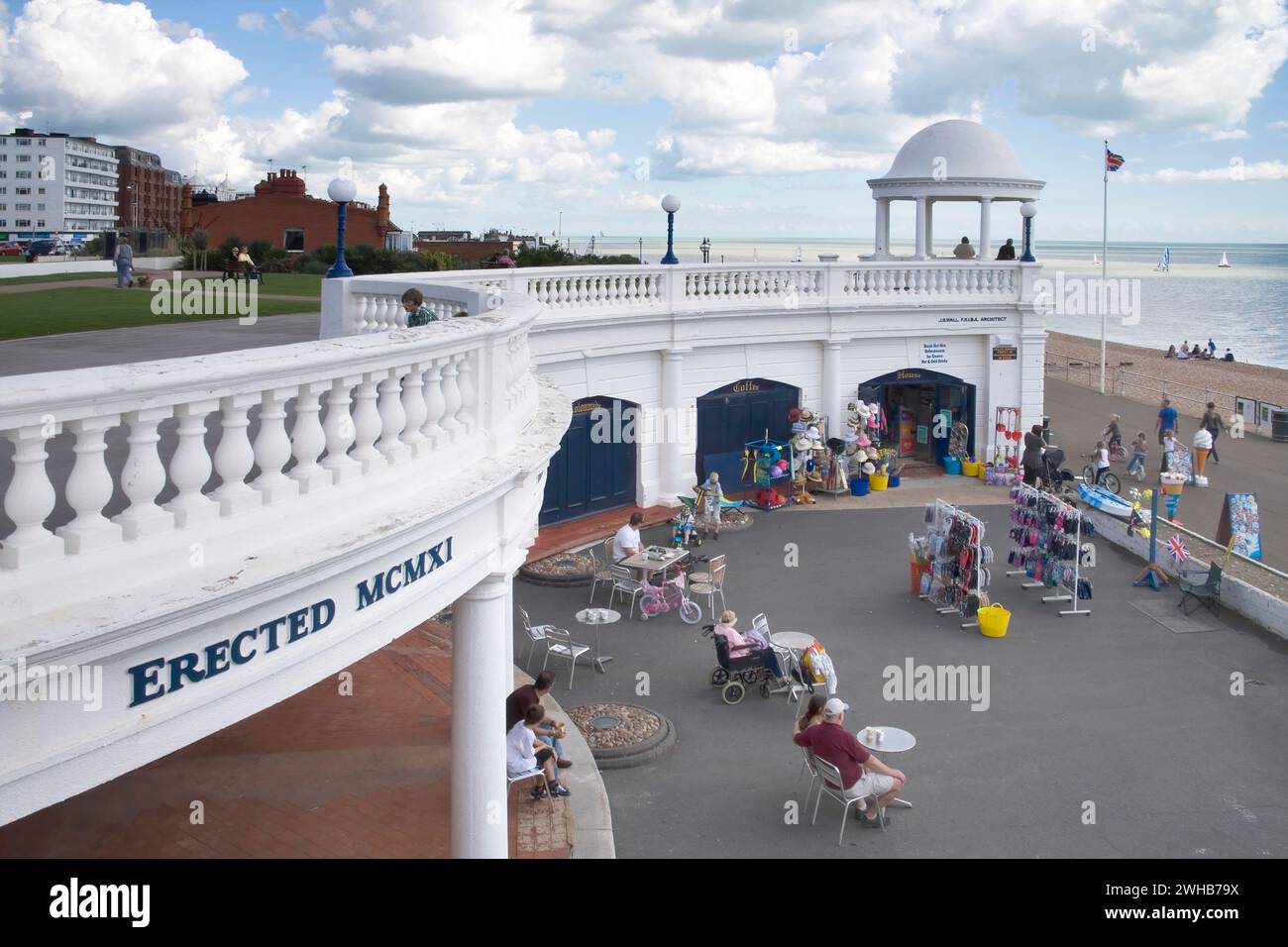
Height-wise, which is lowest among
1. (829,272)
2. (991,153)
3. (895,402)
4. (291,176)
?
(895,402)

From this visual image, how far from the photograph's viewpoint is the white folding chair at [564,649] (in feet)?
47.2

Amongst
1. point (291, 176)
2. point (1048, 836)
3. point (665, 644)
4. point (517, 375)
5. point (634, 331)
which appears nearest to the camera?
point (517, 375)

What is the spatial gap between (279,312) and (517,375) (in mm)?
14067

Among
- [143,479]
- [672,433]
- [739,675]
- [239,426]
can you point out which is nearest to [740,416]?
[672,433]

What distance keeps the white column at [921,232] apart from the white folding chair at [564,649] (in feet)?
58.4

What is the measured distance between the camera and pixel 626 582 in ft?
56.5

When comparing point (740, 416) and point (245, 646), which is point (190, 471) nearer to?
point (245, 646)

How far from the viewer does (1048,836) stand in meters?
11.0

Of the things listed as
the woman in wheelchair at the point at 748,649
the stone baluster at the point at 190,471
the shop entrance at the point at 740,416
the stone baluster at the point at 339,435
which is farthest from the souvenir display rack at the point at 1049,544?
the stone baluster at the point at 190,471

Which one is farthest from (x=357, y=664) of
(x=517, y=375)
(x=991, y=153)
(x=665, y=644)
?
(x=991, y=153)

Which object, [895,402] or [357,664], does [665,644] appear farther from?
[895,402]

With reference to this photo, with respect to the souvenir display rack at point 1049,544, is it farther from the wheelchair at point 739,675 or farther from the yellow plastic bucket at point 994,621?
the wheelchair at point 739,675

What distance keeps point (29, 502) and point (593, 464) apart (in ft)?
62.2

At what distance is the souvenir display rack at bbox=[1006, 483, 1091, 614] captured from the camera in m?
17.7
